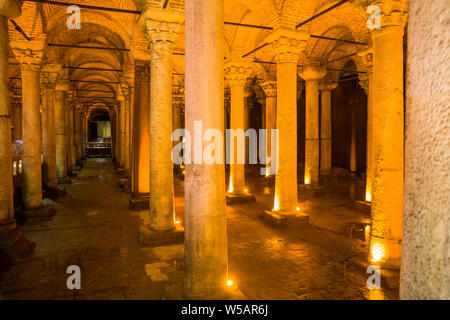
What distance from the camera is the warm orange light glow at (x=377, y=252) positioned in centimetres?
487

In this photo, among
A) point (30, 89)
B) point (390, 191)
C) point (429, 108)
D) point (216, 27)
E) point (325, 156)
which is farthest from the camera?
point (325, 156)

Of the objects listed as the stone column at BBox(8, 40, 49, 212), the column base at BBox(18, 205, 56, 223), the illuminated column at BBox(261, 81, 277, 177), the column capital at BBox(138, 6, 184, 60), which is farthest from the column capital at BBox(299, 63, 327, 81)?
the column base at BBox(18, 205, 56, 223)

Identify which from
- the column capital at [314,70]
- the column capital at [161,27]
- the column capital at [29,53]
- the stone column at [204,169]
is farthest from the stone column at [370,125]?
the column capital at [29,53]

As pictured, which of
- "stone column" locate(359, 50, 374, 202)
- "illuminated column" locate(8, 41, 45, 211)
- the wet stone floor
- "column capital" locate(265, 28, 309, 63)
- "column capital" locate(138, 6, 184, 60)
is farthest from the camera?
"stone column" locate(359, 50, 374, 202)

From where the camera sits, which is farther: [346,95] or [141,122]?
[346,95]

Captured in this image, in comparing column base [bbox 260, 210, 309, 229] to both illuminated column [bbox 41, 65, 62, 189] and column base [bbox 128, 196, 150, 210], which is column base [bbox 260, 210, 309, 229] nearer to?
column base [bbox 128, 196, 150, 210]

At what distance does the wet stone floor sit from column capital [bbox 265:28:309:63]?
14.1ft

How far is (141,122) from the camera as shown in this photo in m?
8.48

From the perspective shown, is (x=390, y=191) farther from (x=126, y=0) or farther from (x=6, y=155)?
(x=126, y=0)

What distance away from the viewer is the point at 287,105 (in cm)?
736

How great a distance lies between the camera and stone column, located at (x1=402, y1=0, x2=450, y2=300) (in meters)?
1.03

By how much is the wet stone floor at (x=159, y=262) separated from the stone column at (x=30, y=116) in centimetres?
106
